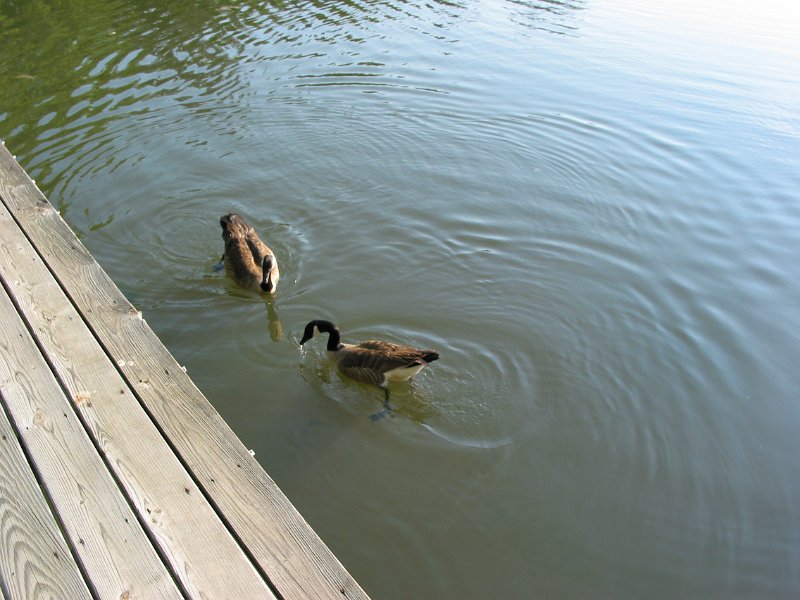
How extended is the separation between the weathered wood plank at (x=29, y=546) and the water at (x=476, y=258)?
2374mm

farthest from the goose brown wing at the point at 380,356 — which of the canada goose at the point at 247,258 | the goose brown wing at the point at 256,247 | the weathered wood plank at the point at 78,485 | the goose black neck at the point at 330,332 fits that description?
the weathered wood plank at the point at 78,485

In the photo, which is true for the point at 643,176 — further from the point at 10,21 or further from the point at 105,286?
the point at 10,21

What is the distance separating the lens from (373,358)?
6.99 meters

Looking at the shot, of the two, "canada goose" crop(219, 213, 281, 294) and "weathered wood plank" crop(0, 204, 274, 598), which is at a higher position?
"weathered wood plank" crop(0, 204, 274, 598)

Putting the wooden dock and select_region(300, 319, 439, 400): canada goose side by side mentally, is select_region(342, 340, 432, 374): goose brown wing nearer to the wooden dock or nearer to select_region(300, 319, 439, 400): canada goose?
select_region(300, 319, 439, 400): canada goose

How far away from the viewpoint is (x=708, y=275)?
9273mm

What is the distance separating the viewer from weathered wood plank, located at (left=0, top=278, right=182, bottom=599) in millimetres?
3576

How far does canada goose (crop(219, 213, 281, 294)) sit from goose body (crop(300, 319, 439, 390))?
1.06 metres

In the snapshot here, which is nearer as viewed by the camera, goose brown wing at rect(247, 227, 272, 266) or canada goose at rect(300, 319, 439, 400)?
canada goose at rect(300, 319, 439, 400)

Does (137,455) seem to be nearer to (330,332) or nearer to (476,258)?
(330,332)

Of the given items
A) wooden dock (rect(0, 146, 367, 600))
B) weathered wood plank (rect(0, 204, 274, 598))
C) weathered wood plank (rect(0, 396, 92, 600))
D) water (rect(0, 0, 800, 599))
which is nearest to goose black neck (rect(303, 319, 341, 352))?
water (rect(0, 0, 800, 599))

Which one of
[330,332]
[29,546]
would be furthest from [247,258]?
[29,546]

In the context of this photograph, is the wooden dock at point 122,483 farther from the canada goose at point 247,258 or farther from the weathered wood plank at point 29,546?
the canada goose at point 247,258

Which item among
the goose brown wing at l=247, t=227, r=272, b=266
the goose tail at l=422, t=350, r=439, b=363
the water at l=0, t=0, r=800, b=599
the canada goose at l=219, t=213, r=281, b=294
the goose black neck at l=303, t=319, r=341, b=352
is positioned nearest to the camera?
the water at l=0, t=0, r=800, b=599
